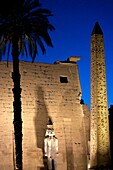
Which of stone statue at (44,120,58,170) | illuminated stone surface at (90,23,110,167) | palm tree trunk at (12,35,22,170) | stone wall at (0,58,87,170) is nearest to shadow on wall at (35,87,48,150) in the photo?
stone wall at (0,58,87,170)

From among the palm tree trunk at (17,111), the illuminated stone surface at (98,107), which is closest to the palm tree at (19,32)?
the palm tree trunk at (17,111)

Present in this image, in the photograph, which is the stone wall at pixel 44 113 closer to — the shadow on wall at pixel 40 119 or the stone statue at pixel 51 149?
the shadow on wall at pixel 40 119

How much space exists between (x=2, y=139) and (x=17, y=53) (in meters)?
5.45

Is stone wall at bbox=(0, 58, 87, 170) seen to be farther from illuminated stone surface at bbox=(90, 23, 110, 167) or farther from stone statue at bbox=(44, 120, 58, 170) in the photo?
illuminated stone surface at bbox=(90, 23, 110, 167)

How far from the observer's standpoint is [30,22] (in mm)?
19672

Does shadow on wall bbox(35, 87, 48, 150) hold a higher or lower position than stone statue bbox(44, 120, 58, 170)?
higher

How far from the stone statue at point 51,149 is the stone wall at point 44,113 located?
51.7 inches

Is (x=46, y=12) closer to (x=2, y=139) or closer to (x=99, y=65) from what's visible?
(x=99, y=65)

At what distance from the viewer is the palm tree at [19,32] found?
61.5 feet

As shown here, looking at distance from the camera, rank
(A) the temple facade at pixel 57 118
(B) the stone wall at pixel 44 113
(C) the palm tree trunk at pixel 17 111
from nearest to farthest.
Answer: (C) the palm tree trunk at pixel 17 111
(A) the temple facade at pixel 57 118
(B) the stone wall at pixel 44 113

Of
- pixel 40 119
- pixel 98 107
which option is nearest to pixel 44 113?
pixel 40 119

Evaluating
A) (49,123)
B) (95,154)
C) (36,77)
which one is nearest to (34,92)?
(36,77)

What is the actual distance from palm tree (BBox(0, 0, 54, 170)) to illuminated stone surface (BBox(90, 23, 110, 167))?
13.7 ft

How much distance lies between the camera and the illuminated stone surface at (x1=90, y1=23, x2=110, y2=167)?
76.1ft
